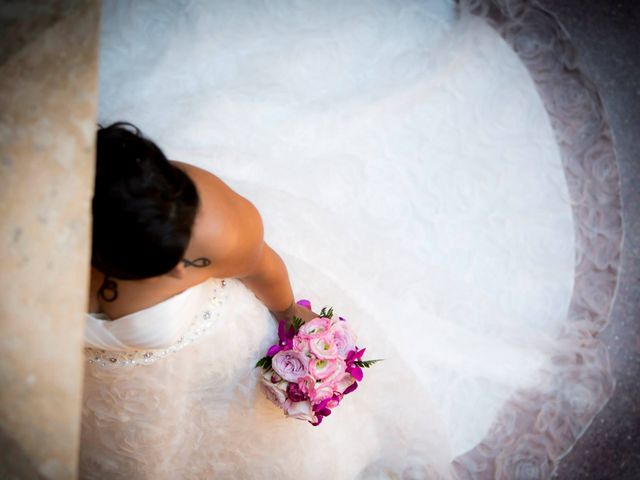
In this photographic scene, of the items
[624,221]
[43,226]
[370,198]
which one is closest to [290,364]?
[370,198]

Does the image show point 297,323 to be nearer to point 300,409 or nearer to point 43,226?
point 300,409

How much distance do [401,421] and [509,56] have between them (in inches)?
44.9

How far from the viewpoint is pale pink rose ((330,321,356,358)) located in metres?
1.16

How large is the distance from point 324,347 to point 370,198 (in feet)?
1.73

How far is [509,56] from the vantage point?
166 centimetres

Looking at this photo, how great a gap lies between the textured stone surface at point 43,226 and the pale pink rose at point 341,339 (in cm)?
69

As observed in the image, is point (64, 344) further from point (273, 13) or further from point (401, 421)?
point (273, 13)

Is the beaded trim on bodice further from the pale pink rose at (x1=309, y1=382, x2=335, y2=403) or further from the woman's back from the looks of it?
the pale pink rose at (x1=309, y1=382, x2=335, y2=403)

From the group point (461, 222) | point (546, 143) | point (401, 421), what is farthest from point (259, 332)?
point (546, 143)

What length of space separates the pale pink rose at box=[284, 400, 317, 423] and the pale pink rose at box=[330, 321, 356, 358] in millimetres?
131

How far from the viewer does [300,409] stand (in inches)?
45.6

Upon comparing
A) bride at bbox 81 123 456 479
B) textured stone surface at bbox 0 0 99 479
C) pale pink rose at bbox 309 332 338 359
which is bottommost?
bride at bbox 81 123 456 479

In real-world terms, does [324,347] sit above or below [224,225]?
below

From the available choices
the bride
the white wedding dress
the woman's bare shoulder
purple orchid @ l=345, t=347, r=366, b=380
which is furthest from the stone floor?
the woman's bare shoulder
